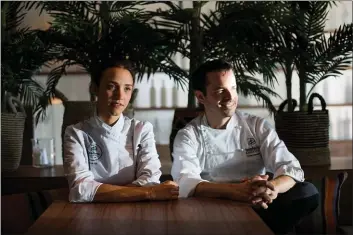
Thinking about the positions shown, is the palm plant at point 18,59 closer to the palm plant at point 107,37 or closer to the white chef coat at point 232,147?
the palm plant at point 107,37

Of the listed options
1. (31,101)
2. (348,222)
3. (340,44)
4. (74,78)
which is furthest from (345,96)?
(31,101)

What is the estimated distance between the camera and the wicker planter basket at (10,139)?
106 inches

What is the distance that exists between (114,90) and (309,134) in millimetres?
1354

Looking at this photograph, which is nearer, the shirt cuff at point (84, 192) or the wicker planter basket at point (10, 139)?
the shirt cuff at point (84, 192)

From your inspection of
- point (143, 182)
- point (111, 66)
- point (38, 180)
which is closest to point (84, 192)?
point (143, 182)

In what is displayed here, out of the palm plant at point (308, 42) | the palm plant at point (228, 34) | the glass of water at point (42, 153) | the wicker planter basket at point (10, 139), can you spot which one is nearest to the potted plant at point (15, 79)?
the wicker planter basket at point (10, 139)

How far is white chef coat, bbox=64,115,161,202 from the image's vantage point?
1.68m

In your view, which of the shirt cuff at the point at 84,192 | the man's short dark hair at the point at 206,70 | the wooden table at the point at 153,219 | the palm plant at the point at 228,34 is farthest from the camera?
the palm plant at the point at 228,34

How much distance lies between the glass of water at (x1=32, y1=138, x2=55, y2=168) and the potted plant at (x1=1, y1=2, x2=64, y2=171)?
10cm

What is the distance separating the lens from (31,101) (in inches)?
118

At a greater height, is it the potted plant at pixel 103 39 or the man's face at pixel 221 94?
the potted plant at pixel 103 39

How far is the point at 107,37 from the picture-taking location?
2.72 m

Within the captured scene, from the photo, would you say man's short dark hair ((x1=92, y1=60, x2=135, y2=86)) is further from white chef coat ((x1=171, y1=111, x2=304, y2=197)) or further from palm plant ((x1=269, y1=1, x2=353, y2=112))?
palm plant ((x1=269, y1=1, x2=353, y2=112))

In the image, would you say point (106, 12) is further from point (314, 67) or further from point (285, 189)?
point (285, 189)
